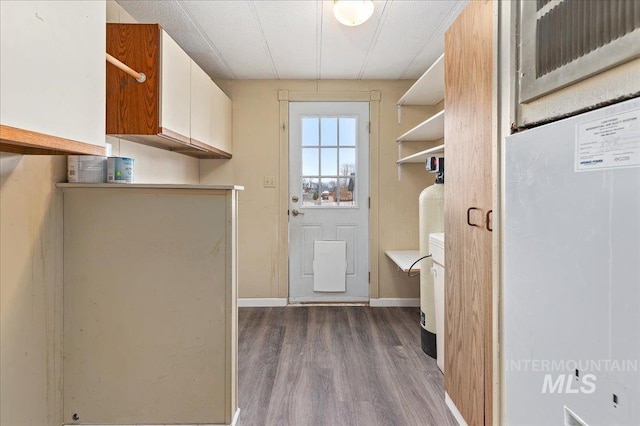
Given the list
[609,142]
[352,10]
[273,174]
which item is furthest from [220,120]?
[609,142]

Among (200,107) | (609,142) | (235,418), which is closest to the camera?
(609,142)

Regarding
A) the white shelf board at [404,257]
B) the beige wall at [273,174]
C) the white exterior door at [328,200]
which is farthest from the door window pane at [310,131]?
the white shelf board at [404,257]

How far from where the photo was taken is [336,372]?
2.15 metres

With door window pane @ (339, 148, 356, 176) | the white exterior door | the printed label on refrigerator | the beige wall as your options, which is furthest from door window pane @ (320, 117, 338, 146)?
the printed label on refrigerator

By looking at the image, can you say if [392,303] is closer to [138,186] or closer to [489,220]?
[489,220]

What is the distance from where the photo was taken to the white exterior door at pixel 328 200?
345 cm

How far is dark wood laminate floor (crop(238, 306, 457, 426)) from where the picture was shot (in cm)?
175

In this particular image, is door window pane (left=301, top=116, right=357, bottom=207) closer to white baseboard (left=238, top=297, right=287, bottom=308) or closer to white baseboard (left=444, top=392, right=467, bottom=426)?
white baseboard (left=238, top=297, right=287, bottom=308)

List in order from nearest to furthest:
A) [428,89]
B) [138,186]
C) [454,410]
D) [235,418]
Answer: [138,186] < [235,418] < [454,410] < [428,89]

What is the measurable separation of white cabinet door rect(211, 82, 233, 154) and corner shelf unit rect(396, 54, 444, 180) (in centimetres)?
161

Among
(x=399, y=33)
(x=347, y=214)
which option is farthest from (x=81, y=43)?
(x=347, y=214)

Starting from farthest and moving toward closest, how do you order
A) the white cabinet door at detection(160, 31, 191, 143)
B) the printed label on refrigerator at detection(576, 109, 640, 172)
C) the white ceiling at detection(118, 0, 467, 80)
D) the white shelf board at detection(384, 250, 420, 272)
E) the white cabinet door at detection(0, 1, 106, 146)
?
the white shelf board at detection(384, 250, 420, 272) → the white ceiling at detection(118, 0, 467, 80) → the white cabinet door at detection(160, 31, 191, 143) → the white cabinet door at detection(0, 1, 106, 146) → the printed label on refrigerator at detection(576, 109, 640, 172)
